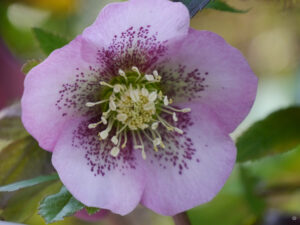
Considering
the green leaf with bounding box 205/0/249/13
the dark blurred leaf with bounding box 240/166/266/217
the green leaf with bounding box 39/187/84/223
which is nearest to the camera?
the green leaf with bounding box 39/187/84/223

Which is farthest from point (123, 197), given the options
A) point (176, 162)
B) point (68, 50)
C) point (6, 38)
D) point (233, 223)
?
point (6, 38)

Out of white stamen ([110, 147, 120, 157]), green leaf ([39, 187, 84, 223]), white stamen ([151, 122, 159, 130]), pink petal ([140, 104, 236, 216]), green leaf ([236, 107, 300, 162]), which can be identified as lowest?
green leaf ([236, 107, 300, 162])

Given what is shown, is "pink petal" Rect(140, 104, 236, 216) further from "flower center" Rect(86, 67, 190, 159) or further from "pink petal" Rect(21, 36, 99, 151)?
"pink petal" Rect(21, 36, 99, 151)

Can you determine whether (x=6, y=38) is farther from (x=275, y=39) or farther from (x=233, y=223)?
(x=275, y=39)

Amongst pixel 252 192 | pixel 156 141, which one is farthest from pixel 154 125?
pixel 252 192

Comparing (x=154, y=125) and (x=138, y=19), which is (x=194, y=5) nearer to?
(x=138, y=19)

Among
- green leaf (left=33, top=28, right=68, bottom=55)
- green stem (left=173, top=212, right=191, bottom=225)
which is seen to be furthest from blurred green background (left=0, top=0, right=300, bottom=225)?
green stem (left=173, top=212, right=191, bottom=225)
